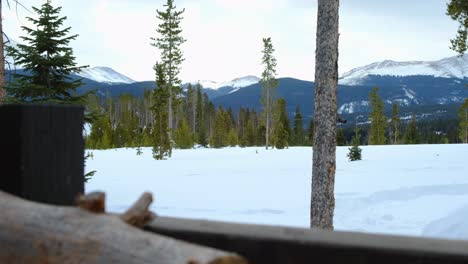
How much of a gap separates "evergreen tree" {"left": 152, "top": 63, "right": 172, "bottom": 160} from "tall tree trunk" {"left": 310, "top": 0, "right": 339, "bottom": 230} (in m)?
20.5

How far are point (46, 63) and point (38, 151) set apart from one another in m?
8.88

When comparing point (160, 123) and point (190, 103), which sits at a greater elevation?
point (190, 103)

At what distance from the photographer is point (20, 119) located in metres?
1.42

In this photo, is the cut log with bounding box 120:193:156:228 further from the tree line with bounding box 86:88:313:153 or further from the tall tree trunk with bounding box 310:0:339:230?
the tree line with bounding box 86:88:313:153

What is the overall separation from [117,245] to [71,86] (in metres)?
9.04

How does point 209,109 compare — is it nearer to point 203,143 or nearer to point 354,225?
point 203,143

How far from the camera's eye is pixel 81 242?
1050 mm

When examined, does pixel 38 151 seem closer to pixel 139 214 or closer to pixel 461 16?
pixel 139 214

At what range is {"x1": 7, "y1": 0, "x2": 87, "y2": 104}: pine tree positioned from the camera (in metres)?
9.25

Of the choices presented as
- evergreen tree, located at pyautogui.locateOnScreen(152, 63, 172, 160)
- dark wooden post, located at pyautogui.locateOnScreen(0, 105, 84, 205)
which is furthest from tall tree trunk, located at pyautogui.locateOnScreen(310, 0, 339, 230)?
evergreen tree, located at pyautogui.locateOnScreen(152, 63, 172, 160)

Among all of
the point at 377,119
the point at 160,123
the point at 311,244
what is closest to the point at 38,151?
the point at 311,244

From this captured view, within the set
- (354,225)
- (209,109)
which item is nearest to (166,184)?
(354,225)

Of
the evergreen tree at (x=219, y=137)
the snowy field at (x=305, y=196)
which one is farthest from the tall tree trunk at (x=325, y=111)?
the evergreen tree at (x=219, y=137)

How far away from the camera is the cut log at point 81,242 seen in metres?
1.01
